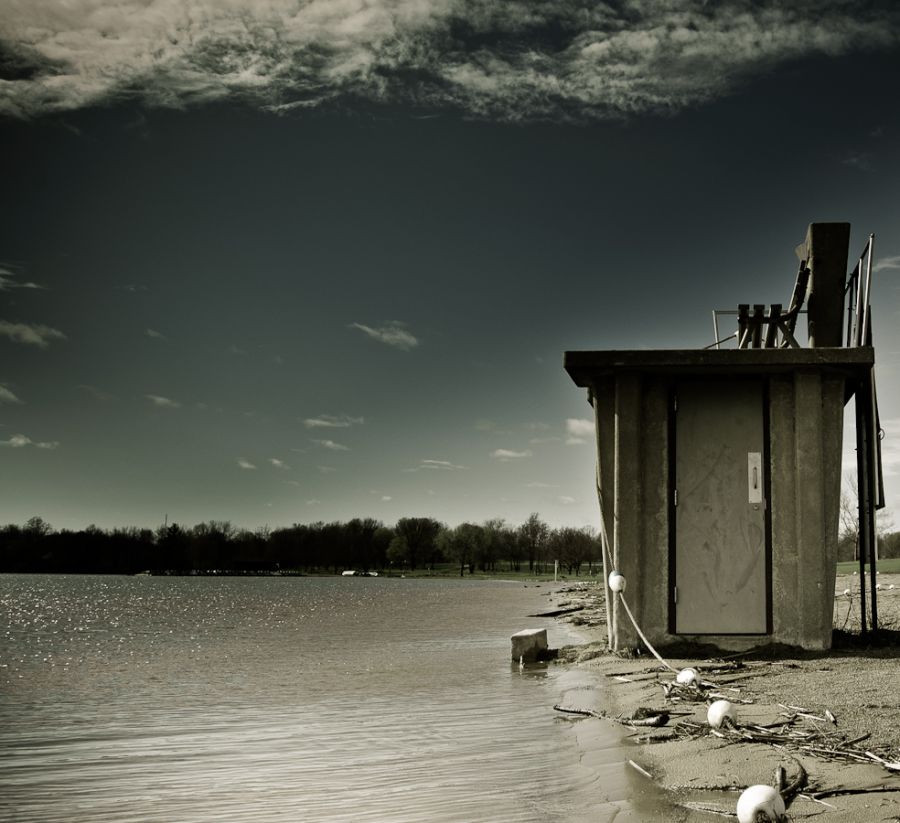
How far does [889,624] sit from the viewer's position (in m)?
16.0

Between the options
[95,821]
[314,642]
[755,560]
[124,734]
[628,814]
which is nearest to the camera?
[628,814]

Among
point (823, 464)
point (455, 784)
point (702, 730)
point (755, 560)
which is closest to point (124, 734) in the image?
point (455, 784)

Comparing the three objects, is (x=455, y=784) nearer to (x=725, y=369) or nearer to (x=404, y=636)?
(x=725, y=369)

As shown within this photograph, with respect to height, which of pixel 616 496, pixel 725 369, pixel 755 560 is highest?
pixel 725 369

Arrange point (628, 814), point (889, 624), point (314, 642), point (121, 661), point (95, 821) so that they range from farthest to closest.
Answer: point (314, 642), point (121, 661), point (889, 624), point (95, 821), point (628, 814)

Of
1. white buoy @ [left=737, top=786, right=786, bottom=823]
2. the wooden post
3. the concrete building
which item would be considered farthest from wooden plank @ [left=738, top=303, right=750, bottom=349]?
white buoy @ [left=737, top=786, right=786, bottom=823]

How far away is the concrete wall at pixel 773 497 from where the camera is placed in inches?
444

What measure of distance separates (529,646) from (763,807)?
981 centimetres

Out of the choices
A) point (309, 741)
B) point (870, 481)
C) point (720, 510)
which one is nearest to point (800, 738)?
point (309, 741)

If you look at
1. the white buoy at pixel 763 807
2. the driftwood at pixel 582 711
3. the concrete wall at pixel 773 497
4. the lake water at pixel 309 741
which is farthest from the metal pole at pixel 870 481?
the white buoy at pixel 763 807

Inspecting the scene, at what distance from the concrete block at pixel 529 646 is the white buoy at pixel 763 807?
381 inches

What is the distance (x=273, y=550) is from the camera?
174 metres

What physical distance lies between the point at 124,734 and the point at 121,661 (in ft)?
35.0

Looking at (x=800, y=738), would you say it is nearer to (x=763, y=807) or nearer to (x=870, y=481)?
(x=763, y=807)
